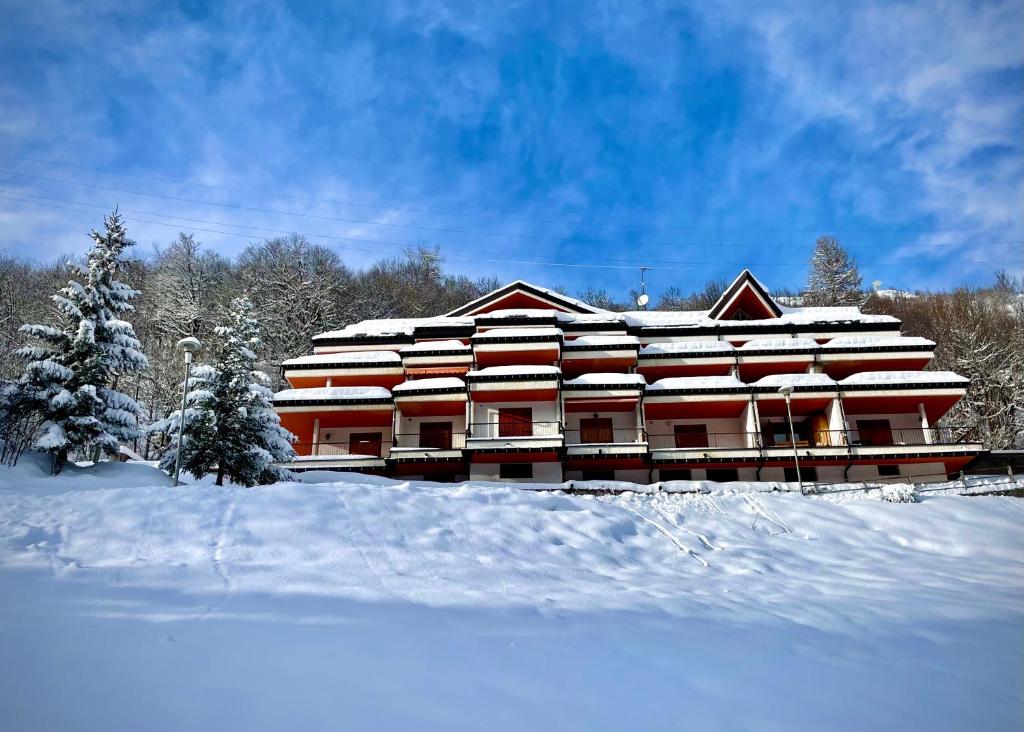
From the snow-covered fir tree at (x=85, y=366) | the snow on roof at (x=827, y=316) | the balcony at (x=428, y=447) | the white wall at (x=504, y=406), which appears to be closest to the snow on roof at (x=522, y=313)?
the white wall at (x=504, y=406)

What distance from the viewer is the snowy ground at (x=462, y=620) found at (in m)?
→ 4.52

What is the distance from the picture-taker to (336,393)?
97.8 feet

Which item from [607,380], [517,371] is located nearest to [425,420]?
[517,371]

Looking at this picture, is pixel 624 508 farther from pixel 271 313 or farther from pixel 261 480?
pixel 271 313

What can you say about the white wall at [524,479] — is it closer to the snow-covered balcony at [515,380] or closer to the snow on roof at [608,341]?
the snow-covered balcony at [515,380]

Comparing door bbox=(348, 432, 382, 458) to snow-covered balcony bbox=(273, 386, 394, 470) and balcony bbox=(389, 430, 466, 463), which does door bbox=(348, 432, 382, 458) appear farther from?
balcony bbox=(389, 430, 466, 463)

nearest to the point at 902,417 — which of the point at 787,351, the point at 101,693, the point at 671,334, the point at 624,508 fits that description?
the point at 787,351

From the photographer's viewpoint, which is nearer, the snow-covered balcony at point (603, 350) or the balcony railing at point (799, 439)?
the balcony railing at point (799, 439)

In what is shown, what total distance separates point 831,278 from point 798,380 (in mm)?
28835

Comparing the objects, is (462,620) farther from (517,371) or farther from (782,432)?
(782,432)

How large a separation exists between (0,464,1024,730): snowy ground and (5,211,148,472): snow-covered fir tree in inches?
167

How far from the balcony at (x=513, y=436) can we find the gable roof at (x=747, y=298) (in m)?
15.2

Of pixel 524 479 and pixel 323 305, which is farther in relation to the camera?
pixel 323 305

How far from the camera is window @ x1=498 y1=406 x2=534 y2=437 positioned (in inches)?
1168
